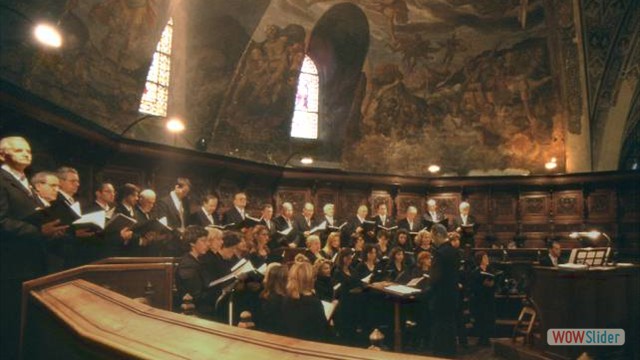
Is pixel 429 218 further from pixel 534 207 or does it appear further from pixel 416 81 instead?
pixel 416 81

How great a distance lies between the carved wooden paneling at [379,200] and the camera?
16.4m

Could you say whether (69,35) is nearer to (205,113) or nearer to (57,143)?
(57,143)

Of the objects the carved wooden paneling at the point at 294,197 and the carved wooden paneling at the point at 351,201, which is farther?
the carved wooden paneling at the point at 351,201

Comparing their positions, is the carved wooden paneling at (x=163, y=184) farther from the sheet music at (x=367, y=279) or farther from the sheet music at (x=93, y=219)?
the sheet music at (x=93, y=219)

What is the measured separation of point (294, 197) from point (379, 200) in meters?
3.17

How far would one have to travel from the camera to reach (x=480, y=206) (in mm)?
16547

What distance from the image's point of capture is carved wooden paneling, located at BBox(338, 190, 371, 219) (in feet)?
52.4

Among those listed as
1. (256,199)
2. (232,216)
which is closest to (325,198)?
(256,199)

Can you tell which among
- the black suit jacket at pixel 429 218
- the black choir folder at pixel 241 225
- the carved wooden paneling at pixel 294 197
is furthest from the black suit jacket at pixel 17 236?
the carved wooden paneling at pixel 294 197

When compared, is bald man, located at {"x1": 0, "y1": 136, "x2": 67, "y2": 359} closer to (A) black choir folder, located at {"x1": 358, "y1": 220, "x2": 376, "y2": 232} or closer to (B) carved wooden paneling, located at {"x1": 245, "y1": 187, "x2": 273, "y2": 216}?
(A) black choir folder, located at {"x1": 358, "y1": 220, "x2": 376, "y2": 232}

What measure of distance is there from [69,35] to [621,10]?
15.1 meters

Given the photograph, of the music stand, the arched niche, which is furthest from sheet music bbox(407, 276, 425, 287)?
the arched niche

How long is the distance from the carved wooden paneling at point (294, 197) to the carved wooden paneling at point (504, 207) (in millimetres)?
6609

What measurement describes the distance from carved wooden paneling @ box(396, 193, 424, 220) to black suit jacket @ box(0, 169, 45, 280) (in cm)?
1348
